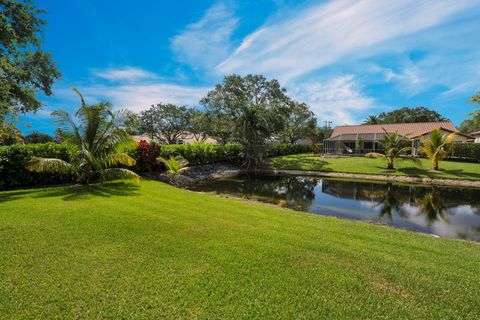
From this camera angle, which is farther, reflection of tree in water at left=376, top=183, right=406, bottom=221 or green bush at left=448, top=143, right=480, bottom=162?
green bush at left=448, top=143, right=480, bottom=162

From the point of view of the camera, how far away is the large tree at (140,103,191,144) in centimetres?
4778

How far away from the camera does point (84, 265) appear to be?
3184mm

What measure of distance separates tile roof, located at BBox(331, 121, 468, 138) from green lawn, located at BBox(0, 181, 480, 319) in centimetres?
2920

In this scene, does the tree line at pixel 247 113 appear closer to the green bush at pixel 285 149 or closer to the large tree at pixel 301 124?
the green bush at pixel 285 149

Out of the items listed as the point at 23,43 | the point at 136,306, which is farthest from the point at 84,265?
the point at 23,43

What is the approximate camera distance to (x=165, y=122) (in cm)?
4875

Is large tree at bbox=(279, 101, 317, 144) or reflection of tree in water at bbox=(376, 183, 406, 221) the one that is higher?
large tree at bbox=(279, 101, 317, 144)

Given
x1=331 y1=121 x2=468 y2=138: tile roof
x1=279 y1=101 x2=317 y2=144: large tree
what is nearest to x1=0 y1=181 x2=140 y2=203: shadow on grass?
x1=331 y1=121 x2=468 y2=138: tile roof

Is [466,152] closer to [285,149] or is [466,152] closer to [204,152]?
[285,149]

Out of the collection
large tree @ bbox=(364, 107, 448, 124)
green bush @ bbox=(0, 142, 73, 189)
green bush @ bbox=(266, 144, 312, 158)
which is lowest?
green bush @ bbox=(0, 142, 73, 189)

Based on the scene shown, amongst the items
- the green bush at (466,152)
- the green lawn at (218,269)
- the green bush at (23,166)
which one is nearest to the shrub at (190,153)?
the green bush at (23,166)

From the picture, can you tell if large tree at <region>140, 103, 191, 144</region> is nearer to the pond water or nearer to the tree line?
the tree line

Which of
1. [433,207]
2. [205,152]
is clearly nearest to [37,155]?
[205,152]

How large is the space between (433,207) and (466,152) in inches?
659
